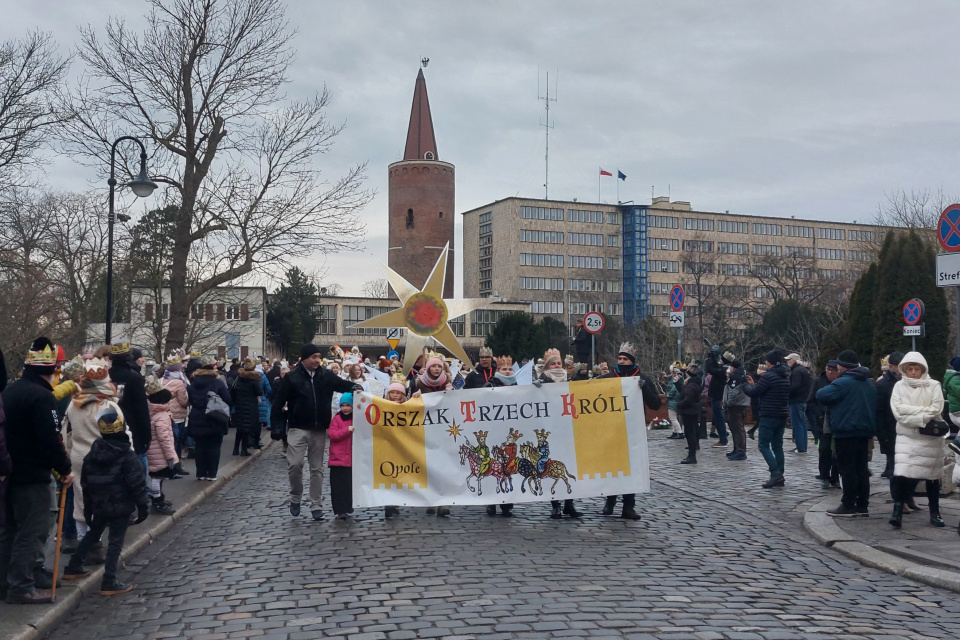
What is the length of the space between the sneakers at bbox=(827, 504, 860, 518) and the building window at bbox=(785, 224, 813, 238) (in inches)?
5020

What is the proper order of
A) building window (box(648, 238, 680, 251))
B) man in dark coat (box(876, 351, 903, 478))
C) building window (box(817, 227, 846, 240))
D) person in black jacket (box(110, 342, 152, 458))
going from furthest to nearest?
building window (box(817, 227, 846, 240)), building window (box(648, 238, 680, 251)), man in dark coat (box(876, 351, 903, 478)), person in black jacket (box(110, 342, 152, 458))

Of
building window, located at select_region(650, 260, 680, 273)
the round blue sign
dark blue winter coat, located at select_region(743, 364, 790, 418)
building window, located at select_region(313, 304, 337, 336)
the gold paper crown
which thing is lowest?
dark blue winter coat, located at select_region(743, 364, 790, 418)

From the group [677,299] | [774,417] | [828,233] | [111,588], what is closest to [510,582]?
[111,588]

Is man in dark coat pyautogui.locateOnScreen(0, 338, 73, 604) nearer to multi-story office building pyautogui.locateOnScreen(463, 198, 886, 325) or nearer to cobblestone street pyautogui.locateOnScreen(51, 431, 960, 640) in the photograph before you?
cobblestone street pyautogui.locateOnScreen(51, 431, 960, 640)

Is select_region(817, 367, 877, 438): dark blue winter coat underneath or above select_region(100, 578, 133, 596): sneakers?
above

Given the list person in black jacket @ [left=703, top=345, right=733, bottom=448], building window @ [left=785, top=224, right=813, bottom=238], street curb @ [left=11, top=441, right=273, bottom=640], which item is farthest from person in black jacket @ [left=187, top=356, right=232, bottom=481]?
building window @ [left=785, top=224, right=813, bottom=238]

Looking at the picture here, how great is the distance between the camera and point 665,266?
123 metres

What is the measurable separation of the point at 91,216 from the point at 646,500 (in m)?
40.6

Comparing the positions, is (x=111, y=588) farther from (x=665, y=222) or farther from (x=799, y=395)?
(x=665, y=222)

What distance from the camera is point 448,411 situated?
11727 mm

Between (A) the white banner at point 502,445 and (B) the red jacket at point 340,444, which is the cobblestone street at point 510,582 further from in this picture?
(B) the red jacket at point 340,444

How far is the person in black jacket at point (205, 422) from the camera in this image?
14.3 m

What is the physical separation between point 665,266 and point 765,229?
18.3 m

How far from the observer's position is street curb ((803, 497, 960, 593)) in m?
8.01
